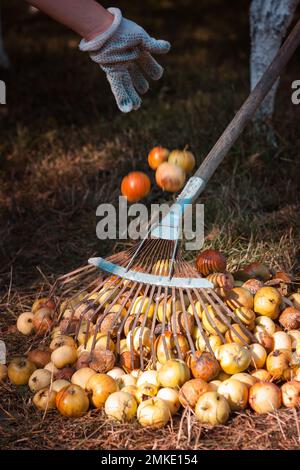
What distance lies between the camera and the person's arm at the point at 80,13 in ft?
8.10

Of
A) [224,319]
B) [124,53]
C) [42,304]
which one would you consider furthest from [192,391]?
[124,53]

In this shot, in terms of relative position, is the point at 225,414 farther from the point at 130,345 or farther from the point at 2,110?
the point at 2,110

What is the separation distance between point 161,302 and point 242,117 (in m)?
0.82

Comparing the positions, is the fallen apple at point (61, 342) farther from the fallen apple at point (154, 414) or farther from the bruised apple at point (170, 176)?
the bruised apple at point (170, 176)

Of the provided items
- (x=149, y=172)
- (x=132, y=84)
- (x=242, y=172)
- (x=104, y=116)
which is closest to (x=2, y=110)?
(x=104, y=116)

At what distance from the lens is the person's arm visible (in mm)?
2469

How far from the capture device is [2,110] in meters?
5.33

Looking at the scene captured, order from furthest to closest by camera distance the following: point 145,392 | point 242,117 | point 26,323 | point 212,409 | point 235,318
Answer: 1. point 26,323
2. point 242,117
3. point 235,318
4. point 145,392
5. point 212,409

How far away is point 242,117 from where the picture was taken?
288 cm

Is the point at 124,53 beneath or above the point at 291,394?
above

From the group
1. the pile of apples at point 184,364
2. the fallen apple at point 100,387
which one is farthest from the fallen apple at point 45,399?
the fallen apple at point 100,387

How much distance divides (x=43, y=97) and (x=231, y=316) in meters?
3.43

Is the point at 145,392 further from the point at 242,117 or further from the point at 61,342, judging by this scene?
the point at 242,117

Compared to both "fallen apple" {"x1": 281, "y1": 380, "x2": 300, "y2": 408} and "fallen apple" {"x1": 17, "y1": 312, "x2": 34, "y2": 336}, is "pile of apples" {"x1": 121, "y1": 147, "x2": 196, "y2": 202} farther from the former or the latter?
"fallen apple" {"x1": 281, "y1": 380, "x2": 300, "y2": 408}
